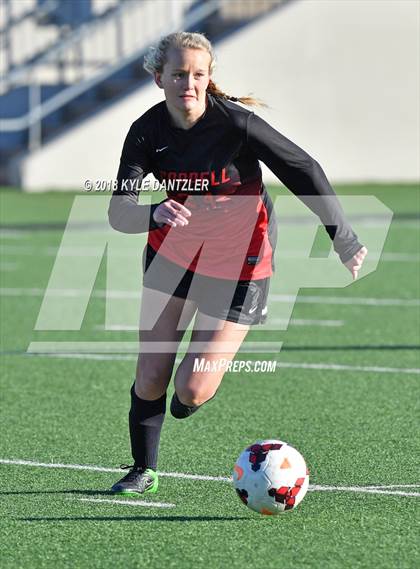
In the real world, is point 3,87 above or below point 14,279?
below

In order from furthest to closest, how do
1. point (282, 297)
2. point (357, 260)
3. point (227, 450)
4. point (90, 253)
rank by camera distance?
point (90, 253)
point (282, 297)
point (227, 450)
point (357, 260)

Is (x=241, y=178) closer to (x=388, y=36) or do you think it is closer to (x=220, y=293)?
(x=220, y=293)

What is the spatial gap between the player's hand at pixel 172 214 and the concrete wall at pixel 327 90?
19.3 metres

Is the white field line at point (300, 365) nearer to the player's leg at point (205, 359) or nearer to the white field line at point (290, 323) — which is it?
the white field line at point (290, 323)

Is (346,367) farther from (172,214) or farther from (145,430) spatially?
(172,214)

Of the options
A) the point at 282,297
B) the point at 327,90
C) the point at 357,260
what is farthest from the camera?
the point at 327,90

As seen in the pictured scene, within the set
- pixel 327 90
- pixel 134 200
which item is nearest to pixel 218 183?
pixel 134 200

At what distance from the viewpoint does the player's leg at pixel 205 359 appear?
19.1ft

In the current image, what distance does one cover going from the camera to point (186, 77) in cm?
559

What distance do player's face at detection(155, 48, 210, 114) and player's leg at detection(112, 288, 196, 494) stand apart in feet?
2.93

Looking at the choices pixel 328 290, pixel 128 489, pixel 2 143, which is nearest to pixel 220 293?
pixel 128 489

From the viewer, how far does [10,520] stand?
548cm

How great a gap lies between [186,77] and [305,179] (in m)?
0.69

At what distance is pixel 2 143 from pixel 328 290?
13.6 metres
